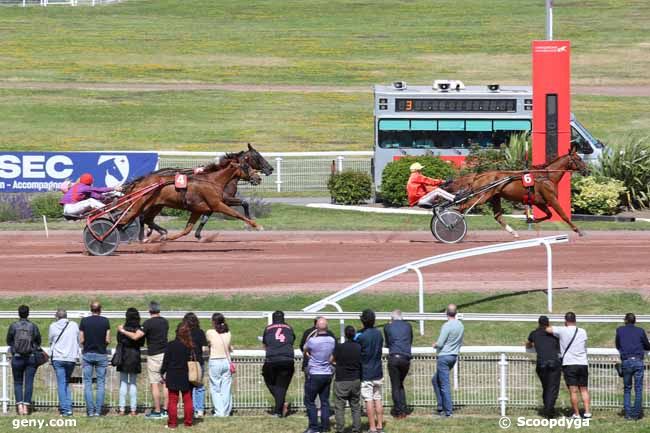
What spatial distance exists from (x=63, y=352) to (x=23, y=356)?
0.44m

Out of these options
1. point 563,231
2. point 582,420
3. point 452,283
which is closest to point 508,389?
point 582,420

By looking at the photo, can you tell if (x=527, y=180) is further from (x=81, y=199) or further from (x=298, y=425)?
(x=298, y=425)

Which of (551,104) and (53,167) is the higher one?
(551,104)

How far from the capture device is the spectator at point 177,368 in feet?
48.4

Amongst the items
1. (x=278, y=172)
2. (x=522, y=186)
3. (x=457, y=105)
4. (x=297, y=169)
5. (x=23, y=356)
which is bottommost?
(x=23, y=356)

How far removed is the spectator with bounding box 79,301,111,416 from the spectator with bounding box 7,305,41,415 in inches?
21.3

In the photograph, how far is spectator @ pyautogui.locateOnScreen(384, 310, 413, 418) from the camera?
1514cm

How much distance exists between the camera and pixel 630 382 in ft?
49.4

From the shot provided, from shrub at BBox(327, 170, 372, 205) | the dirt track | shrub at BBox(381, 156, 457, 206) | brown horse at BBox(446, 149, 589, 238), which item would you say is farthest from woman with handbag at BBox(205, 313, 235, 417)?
shrub at BBox(327, 170, 372, 205)

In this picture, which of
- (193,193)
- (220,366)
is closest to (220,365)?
(220,366)

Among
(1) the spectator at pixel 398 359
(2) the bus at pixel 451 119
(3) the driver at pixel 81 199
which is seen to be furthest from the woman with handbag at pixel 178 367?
(2) the bus at pixel 451 119

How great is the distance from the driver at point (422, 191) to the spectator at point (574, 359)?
31.1 feet

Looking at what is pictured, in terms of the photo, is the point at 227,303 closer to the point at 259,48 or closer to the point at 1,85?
the point at 1,85

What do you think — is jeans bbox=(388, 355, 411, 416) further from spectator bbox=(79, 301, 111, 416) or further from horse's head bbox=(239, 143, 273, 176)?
horse's head bbox=(239, 143, 273, 176)
